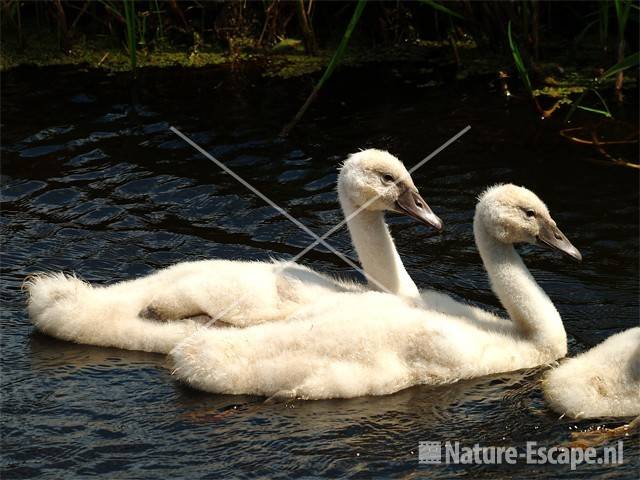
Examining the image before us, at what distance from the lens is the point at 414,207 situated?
709cm

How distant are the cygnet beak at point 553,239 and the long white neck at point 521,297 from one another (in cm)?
20

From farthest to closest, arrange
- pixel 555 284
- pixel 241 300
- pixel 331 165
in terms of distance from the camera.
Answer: pixel 331 165
pixel 555 284
pixel 241 300

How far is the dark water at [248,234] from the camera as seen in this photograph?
580 cm

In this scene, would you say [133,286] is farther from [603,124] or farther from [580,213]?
[603,124]

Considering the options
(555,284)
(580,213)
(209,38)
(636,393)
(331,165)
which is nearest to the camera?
(636,393)

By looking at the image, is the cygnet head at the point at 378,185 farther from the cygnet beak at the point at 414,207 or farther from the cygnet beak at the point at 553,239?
the cygnet beak at the point at 553,239

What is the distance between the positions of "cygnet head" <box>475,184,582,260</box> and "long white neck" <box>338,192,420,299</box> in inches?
22.1

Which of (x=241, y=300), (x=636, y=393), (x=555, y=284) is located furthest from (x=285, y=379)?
(x=555, y=284)

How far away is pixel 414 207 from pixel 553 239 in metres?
0.81

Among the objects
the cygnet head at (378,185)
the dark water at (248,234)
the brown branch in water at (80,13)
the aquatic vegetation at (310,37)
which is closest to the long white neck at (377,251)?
the cygnet head at (378,185)

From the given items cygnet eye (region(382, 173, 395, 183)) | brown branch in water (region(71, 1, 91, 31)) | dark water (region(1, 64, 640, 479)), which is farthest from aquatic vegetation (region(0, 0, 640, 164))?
cygnet eye (region(382, 173, 395, 183))

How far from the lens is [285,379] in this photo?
20.1ft

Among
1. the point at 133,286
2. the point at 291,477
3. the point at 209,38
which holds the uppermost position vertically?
the point at 209,38

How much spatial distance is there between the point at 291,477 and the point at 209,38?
7046mm
